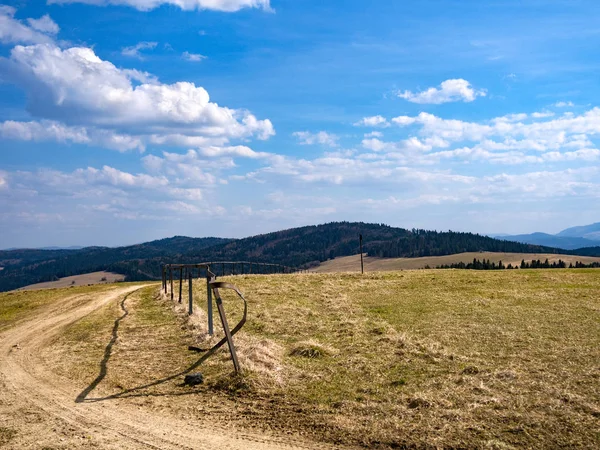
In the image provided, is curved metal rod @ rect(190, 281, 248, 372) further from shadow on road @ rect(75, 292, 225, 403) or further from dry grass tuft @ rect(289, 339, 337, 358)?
dry grass tuft @ rect(289, 339, 337, 358)

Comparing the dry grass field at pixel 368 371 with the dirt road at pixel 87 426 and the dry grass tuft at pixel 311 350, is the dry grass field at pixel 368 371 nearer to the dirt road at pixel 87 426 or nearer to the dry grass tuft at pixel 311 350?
the dry grass tuft at pixel 311 350

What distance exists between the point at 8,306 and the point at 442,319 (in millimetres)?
30032

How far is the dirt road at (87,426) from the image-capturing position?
863 centimetres

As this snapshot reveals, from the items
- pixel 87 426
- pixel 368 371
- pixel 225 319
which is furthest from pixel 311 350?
pixel 87 426

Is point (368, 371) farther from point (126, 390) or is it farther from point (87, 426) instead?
point (87, 426)

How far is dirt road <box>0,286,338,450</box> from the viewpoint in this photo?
863cm

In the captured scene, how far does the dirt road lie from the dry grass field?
0.31 m

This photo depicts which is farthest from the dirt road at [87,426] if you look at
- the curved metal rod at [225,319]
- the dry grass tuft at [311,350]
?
the dry grass tuft at [311,350]

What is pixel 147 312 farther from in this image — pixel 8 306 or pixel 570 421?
pixel 570 421

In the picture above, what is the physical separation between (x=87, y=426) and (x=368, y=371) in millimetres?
7344

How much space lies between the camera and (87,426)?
31.1ft

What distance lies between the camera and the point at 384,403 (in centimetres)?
1047

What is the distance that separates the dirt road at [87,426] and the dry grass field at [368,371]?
31 centimetres

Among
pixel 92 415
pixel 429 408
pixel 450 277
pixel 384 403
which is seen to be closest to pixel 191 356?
pixel 92 415
